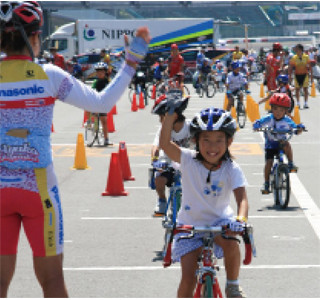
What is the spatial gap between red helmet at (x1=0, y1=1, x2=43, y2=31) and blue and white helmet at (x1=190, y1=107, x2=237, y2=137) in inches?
55.9

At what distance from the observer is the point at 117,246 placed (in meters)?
10.4

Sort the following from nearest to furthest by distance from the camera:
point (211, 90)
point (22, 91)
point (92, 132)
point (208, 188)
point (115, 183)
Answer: point (22, 91) < point (208, 188) < point (115, 183) < point (92, 132) < point (211, 90)

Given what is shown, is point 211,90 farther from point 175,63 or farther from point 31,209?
point 31,209

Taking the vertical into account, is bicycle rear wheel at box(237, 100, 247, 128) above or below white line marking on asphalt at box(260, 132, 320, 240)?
above

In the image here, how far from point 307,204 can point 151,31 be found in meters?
48.1

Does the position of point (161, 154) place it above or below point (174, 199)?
above

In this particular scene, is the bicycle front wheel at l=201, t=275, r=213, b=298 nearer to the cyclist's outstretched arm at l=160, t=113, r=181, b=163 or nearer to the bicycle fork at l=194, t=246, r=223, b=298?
the bicycle fork at l=194, t=246, r=223, b=298

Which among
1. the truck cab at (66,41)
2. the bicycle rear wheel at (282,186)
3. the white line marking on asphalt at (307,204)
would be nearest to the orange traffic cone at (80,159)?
the white line marking on asphalt at (307,204)

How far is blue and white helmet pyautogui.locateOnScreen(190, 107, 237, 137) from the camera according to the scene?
6.05 meters

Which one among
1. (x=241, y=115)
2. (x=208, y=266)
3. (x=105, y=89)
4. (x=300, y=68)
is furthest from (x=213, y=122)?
(x=300, y=68)

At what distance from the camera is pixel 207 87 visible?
136 ft

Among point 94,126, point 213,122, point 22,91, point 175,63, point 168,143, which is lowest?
point 94,126

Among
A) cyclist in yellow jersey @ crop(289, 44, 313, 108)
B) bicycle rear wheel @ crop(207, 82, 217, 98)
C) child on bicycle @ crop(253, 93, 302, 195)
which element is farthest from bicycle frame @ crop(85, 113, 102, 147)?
bicycle rear wheel @ crop(207, 82, 217, 98)

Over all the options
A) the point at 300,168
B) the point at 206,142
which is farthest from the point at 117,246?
the point at 300,168
